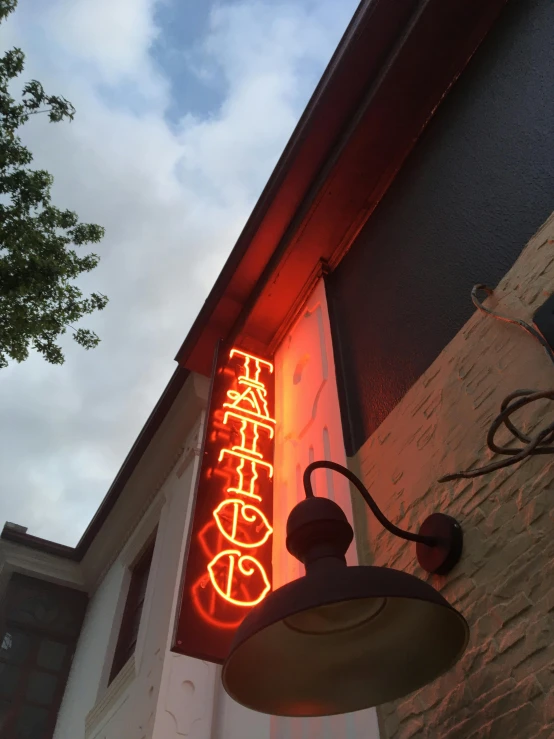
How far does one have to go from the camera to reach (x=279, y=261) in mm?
6734

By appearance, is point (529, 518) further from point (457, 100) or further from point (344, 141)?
point (344, 141)

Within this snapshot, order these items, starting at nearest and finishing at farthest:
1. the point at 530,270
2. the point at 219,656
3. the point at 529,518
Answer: the point at 529,518
the point at 530,270
the point at 219,656

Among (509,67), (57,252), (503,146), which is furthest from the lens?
(57,252)

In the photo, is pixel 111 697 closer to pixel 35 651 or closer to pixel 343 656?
pixel 35 651

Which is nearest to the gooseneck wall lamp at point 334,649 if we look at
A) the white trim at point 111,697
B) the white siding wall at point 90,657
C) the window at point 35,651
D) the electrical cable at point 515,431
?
the electrical cable at point 515,431

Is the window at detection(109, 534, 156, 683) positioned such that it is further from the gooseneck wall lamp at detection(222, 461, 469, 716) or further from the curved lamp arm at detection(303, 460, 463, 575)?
the gooseneck wall lamp at detection(222, 461, 469, 716)

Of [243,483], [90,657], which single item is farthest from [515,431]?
[90,657]

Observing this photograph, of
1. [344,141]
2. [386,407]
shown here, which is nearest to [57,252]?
[344,141]

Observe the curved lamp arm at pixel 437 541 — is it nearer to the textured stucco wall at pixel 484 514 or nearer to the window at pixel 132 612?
the textured stucco wall at pixel 484 514

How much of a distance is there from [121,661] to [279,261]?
5.27 m

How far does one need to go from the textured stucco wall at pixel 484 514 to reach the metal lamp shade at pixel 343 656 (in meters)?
0.48

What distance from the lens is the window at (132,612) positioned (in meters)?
7.94

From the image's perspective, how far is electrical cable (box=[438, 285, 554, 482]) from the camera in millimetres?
2408

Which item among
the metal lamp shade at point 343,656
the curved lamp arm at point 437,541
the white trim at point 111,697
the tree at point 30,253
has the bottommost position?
the metal lamp shade at point 343,656
